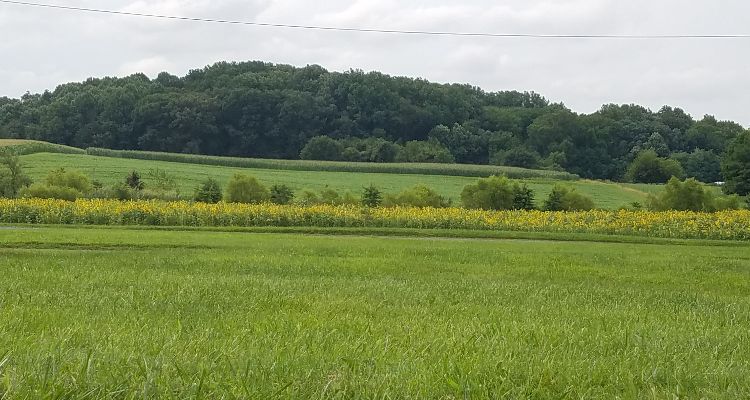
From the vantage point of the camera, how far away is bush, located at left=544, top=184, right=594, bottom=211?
39938 mm

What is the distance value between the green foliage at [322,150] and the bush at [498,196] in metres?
55.3

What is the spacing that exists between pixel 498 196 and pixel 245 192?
45.6 ft

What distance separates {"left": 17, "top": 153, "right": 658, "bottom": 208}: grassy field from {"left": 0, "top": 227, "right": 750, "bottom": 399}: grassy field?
45.1 meters

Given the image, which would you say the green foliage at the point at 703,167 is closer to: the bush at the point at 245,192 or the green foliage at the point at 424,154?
the green foliage at the point at 424,154

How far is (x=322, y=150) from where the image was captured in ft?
309

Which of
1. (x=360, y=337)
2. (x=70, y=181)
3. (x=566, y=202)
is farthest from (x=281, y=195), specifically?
(x=360, y=337)

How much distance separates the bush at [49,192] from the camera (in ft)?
118

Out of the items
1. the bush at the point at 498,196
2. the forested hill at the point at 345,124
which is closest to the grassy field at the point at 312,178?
the bush at the point at 498,196

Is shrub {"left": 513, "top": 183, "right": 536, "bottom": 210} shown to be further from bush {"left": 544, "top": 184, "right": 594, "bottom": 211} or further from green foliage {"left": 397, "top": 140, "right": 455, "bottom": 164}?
green foliage {"left": 397, "top": 140, "right": 455, "bottom": 164}

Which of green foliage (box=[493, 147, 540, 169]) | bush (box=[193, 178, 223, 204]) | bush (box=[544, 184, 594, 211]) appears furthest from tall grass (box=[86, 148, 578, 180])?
bush (box=[193, 178, 223, 204])

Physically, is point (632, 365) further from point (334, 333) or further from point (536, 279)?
point (536, 279)

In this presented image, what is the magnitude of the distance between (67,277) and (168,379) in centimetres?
637

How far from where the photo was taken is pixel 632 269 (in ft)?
44.9

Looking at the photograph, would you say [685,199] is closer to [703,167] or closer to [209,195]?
[209,195]
